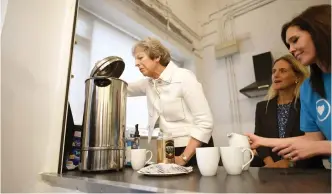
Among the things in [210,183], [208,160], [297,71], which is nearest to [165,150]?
[208,160]

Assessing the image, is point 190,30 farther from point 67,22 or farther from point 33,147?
point 33,147

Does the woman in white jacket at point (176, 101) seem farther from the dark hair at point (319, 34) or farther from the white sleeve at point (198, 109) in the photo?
the dark hair at point (319, 34)

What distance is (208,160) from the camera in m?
0.59

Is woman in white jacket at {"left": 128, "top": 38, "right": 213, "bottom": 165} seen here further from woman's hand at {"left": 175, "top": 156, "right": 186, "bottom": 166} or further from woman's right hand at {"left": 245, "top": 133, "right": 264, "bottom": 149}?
woman's right hand at {"left": 245, "top": 133, "right": 264, "bottom": 149}

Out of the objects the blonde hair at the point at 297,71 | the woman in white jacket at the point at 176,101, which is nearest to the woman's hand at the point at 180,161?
the woman in white jacket at the point at 176,101

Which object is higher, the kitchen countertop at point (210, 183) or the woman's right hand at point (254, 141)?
the woman's right hand at point (254, 141)

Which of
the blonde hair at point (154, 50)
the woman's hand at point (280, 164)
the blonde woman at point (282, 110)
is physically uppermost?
the blonde hair at point (154, 50)

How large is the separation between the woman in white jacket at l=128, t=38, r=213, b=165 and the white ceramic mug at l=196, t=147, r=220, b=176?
0.27 meters

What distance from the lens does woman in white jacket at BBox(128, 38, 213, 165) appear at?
880mm

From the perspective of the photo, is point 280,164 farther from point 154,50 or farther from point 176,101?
point 154,50

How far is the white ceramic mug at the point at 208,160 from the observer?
583 millimetres

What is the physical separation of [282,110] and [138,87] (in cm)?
78

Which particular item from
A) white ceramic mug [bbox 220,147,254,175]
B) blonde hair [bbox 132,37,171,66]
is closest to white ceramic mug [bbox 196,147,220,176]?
white ceramic mug [bbox 220,147,254,175]

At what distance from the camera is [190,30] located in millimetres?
1638
